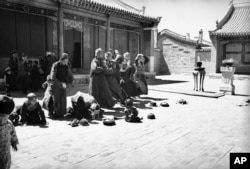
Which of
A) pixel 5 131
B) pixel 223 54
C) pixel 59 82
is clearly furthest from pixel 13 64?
pixel 223 54

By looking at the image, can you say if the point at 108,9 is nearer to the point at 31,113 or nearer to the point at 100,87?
the point at 100,87

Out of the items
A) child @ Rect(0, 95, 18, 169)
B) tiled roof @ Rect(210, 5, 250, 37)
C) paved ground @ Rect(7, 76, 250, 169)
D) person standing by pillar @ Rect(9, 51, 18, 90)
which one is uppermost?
tiled roof @ Rect(210, 5, 250, 37)

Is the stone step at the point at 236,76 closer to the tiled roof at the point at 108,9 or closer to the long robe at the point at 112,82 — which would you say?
the tiled roof at the point at 108,9

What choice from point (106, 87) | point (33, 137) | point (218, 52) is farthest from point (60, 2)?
point (218, 52)

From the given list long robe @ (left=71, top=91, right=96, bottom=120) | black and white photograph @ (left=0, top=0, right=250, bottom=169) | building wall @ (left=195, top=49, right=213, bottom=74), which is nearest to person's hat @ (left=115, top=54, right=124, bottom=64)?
black and white photograph @ (left=0, top=0, right=250, bottom=169)

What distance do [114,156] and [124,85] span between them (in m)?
4.34

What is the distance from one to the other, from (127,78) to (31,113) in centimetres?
341

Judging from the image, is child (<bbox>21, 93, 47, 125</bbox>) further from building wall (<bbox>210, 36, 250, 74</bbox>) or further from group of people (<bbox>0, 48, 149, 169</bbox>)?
building wall (<bbox>210, 36, 250, 74</bbox>)

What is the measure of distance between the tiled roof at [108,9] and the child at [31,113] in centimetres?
655

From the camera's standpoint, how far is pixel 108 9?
12.1m

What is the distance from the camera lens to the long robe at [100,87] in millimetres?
6402

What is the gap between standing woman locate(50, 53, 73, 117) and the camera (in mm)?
5523

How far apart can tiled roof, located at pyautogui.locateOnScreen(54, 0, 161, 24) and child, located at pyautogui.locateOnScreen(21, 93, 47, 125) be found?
6.55 metres

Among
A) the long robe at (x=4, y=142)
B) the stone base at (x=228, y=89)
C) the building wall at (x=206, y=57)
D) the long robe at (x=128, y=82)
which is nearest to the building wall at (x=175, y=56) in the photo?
the building wall at (x=206, y=57)
